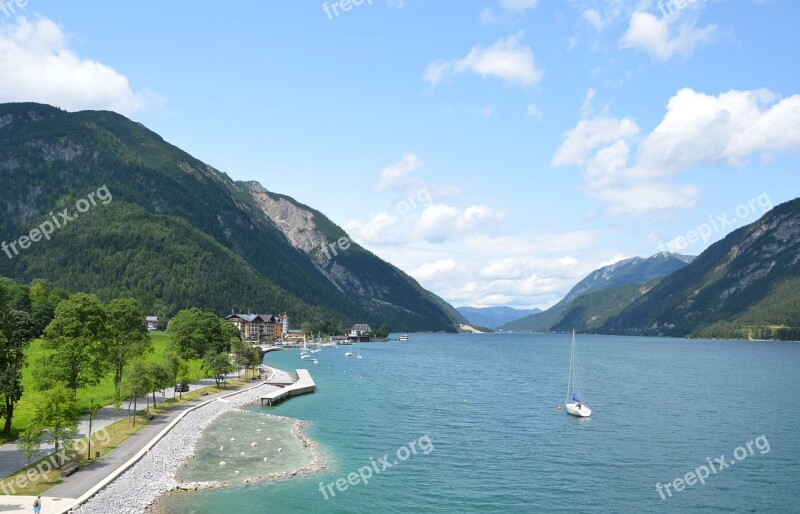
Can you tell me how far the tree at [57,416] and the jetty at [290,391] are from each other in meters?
53.3

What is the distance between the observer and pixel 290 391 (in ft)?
396

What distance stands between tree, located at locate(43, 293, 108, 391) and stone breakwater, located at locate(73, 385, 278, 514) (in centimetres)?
1511

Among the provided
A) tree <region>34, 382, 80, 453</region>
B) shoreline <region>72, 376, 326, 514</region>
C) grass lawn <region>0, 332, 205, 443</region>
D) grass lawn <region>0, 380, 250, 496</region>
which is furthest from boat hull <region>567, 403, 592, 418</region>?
tree <region>34, 382, 80, 453</region>

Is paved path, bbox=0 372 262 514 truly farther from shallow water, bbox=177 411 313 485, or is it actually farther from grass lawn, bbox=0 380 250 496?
shallow water, bbox=177 411 313 485

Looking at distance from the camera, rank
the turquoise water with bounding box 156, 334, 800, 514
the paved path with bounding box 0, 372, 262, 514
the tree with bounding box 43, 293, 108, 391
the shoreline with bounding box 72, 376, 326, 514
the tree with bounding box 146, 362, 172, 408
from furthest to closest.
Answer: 1. the tree with bounding box 146, 362, 172, 408
2. the tree with bounding box 43, 293, 108, 391
3. the turquoise water with bounding box 156, 334, 800, 514
4. the shoreline with bounding box 72, 376, 326, 514
5. the paved path with bounding box 0, 372, 262, 514

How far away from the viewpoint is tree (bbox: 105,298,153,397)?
311 ft

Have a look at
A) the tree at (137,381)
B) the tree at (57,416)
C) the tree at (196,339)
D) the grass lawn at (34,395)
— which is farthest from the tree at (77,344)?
the tree at (196,339)

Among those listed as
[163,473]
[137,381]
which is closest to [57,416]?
[163,473]

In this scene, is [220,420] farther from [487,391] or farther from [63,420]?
[487,391]

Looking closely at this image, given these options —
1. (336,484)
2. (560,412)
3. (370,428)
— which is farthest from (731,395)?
(336,484)

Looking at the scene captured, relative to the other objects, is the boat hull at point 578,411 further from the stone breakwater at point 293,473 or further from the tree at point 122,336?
the tree at point 122,336

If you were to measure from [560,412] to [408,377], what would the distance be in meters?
65.5

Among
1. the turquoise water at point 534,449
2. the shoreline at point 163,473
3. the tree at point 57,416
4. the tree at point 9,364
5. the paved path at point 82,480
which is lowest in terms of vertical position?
the turquoise water at point 534,449

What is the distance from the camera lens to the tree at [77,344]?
260 feet
